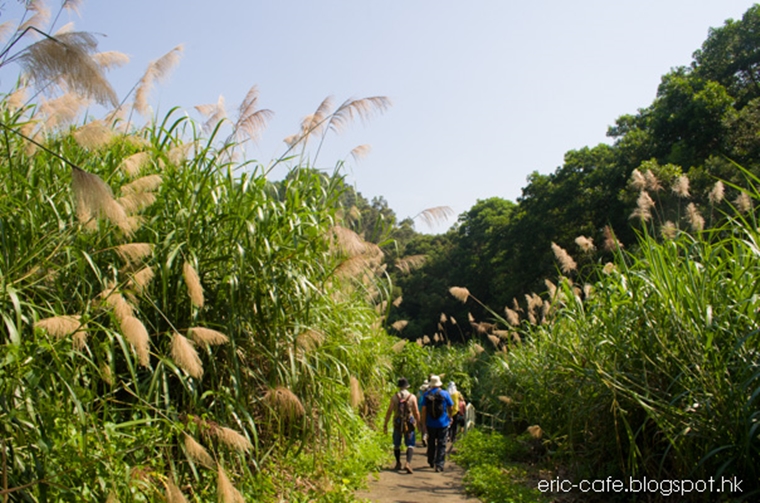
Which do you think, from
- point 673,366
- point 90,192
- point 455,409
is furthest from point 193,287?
point 455,409

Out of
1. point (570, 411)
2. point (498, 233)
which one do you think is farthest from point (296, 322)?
point (498, 233)

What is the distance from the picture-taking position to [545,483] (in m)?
5.83

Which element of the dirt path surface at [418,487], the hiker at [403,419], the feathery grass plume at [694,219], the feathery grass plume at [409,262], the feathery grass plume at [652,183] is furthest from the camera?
the feathery grass plume at [409,262]

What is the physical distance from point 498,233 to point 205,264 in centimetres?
2808

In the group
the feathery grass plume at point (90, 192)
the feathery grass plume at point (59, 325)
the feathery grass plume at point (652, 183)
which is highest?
the feathery grass plume at point (652, 183)

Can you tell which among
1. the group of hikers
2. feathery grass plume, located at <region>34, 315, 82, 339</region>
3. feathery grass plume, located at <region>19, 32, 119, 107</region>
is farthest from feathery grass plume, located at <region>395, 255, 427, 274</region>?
feathery grass plume, located at <region>19, 32, 119, 107</region>

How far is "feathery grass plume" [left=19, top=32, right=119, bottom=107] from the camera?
2145mm

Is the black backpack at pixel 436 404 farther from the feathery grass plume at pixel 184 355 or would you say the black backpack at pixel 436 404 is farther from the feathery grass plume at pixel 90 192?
the feathery grass plume at pixel 90 192

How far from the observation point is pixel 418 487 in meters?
6.35

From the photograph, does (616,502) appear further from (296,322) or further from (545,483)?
(296,322)

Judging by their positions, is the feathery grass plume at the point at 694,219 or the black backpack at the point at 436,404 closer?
the feathery grass plume at the point at 694,219

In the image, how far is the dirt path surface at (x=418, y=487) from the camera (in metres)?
5.71

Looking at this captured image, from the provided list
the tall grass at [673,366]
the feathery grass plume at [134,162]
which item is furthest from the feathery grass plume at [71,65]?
the tall grass at [673,366]

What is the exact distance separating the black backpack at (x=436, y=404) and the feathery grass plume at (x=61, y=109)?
513 cm
